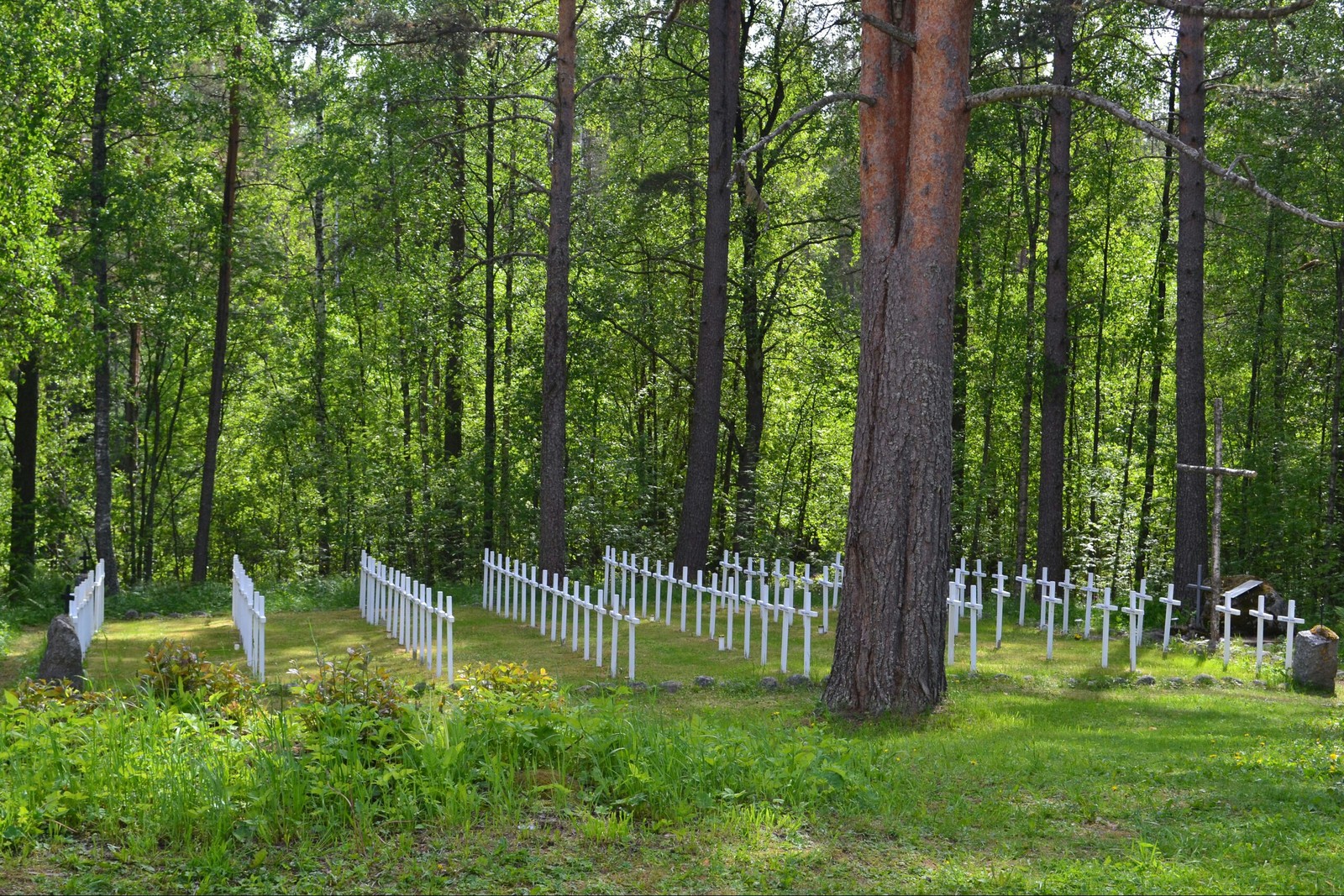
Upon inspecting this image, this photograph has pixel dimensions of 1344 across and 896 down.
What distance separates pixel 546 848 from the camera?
527 cm

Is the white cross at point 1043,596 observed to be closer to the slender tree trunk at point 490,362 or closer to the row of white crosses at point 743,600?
the row of white crosses at point 743,600

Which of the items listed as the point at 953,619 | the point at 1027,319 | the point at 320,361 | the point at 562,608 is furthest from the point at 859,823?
the point at 320,361

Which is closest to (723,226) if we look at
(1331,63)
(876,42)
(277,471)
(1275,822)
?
(876,42)

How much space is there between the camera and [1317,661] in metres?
10.9

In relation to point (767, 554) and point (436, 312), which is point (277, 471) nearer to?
point (436, 312)

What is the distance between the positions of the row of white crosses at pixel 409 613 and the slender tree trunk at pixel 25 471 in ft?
24.4

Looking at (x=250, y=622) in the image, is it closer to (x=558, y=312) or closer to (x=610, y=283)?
(x=558, y=312)

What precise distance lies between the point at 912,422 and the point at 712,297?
30.6 feet

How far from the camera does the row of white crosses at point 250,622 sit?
1131 centimetres

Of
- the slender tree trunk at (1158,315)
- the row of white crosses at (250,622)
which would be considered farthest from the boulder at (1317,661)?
the slender tree trunk at (1158,315)

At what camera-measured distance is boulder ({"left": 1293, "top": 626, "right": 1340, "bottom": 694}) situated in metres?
10.8

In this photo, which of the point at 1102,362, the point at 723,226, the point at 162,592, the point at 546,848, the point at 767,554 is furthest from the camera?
the point at 1102,362

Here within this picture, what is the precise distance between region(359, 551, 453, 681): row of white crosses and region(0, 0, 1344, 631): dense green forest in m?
5.33

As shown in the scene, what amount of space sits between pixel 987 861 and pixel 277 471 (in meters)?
27.9
